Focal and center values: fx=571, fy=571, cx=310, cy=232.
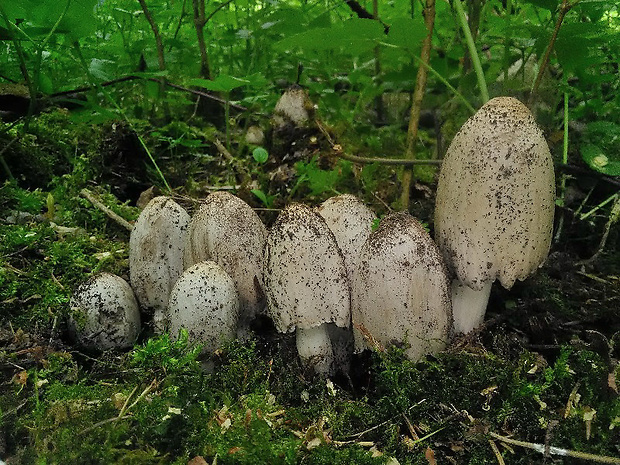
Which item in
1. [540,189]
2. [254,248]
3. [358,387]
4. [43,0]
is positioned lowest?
[358,387]

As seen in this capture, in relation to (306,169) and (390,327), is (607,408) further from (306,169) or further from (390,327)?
(306,169)

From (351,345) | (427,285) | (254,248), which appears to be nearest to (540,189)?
(427,285)

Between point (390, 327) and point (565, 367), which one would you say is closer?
point (565, 367)

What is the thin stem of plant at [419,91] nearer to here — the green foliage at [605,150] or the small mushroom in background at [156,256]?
the green foliage at [605,150]

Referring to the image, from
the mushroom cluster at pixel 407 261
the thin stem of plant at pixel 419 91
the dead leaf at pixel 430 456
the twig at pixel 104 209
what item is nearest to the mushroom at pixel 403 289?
the mushroom cluster at pixel 407 261

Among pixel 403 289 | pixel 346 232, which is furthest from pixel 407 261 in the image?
pixel 346 232
